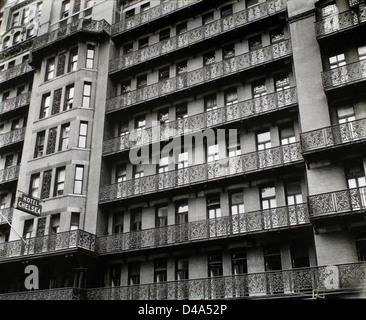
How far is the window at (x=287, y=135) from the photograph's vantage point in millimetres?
23586

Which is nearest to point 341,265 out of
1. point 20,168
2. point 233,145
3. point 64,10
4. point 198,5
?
point 233,145

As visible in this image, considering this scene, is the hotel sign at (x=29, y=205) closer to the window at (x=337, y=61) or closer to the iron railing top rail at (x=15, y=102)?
the iron railing top rail at (x=15, y=102)

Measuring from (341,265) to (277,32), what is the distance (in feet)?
46.4

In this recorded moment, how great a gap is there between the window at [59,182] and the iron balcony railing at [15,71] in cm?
1028

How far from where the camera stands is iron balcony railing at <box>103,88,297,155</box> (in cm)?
2386

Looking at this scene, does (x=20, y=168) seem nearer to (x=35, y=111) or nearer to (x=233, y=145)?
(x=35, y=111)

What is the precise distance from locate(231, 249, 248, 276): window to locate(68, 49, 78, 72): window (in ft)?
54.9

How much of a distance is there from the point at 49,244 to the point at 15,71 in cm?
1622

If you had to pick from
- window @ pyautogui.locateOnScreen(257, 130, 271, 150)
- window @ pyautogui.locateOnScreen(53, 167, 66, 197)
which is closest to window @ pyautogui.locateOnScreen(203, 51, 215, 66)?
window @ pyautogui.locateOnScreen(257, 130, 271, 150)

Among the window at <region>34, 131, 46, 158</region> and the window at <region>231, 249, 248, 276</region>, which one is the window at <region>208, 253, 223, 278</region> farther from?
the window at <region>34, 131, 46, 158</region>

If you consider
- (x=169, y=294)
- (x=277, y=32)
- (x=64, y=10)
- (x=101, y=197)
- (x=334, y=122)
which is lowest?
(x=169, y=294)

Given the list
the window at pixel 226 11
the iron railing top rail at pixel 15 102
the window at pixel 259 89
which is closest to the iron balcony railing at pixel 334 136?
the window at pixel 259 89
